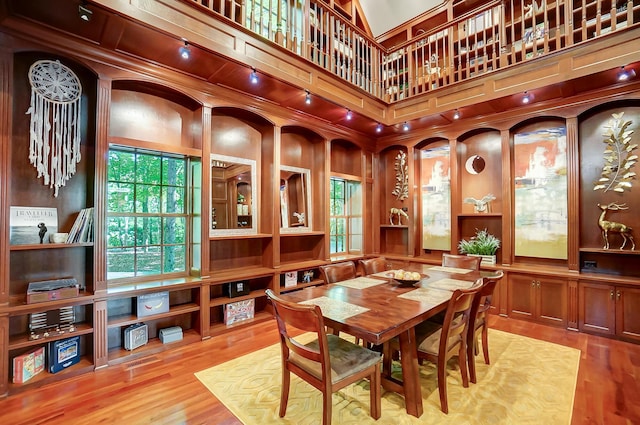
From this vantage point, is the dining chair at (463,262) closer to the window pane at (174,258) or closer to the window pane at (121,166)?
the window pane at (174,258)

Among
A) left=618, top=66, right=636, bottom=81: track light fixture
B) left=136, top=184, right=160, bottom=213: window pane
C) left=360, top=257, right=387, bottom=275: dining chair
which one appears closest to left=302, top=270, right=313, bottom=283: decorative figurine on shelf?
left=360, top=257, right=387, bottom=275: dining chair

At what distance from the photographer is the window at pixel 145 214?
3.18 meters

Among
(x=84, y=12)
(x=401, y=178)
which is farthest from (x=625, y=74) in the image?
(x=84, y=12)

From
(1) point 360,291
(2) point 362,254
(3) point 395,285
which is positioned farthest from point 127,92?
(2) point 362,254

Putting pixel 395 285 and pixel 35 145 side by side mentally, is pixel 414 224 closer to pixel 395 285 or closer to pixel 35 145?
pixel 395 285

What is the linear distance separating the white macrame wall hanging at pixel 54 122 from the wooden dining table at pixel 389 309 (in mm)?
2368

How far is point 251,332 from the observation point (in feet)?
12.1

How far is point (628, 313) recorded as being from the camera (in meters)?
3.43

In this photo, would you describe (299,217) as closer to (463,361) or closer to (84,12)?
(463,361)

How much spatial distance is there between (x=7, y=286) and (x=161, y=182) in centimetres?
160

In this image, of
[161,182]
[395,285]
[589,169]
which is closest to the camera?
[395,285]

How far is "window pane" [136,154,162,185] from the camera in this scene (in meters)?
3.36

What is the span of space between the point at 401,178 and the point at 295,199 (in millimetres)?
2149

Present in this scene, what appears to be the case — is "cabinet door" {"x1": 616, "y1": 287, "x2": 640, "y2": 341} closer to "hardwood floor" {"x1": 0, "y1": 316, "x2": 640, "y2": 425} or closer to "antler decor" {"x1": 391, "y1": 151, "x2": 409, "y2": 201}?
"hardwood floor" {"x1": 0, "y1": 316, "x2": 640, "y2": 425}
